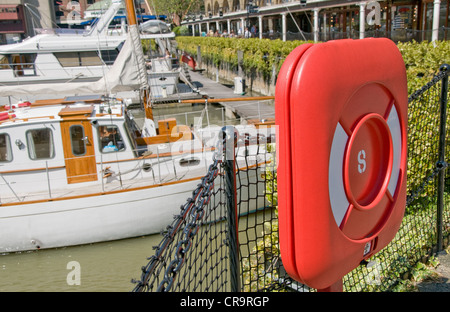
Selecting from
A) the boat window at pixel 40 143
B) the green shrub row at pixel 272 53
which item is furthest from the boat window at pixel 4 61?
the green shrub row at pixel 272 53

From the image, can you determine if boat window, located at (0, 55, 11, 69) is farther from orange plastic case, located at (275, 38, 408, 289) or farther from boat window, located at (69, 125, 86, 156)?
orange plastic case, located at (275, 38, 408, 289)

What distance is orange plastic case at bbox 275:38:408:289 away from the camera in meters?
1.69

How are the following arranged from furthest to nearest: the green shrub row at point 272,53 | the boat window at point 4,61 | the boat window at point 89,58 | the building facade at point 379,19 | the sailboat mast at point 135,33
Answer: the boat window at point 89,58 → the boat window at point 4,61 → the building facade at point 379,19 → the sailboat mast at point 135,33 → the green shrub row at point 272,53

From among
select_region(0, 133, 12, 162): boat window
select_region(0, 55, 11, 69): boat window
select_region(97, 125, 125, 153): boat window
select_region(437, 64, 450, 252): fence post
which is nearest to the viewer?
select_region(437, 64, 450, 252): fence post

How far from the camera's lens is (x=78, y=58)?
1711 cm

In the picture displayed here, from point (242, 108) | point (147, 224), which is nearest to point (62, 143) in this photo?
point (147, 224)

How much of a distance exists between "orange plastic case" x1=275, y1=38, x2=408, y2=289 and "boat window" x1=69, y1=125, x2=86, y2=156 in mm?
7081

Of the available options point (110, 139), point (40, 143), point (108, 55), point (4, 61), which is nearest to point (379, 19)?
point (108, 55)

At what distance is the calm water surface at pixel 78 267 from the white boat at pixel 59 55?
9.55 metres

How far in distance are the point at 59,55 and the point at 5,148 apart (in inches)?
379

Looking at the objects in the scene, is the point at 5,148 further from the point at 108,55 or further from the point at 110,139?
the point at 108,55

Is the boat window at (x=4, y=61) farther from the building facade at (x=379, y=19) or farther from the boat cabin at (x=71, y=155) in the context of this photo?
the building facade at (x=379, y=19)

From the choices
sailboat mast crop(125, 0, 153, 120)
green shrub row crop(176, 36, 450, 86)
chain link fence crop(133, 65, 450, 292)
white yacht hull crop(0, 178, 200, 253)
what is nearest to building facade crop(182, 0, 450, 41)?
green shrub row crop(176, 36, 450, 86)

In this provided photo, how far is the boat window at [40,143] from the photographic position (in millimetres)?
8234
